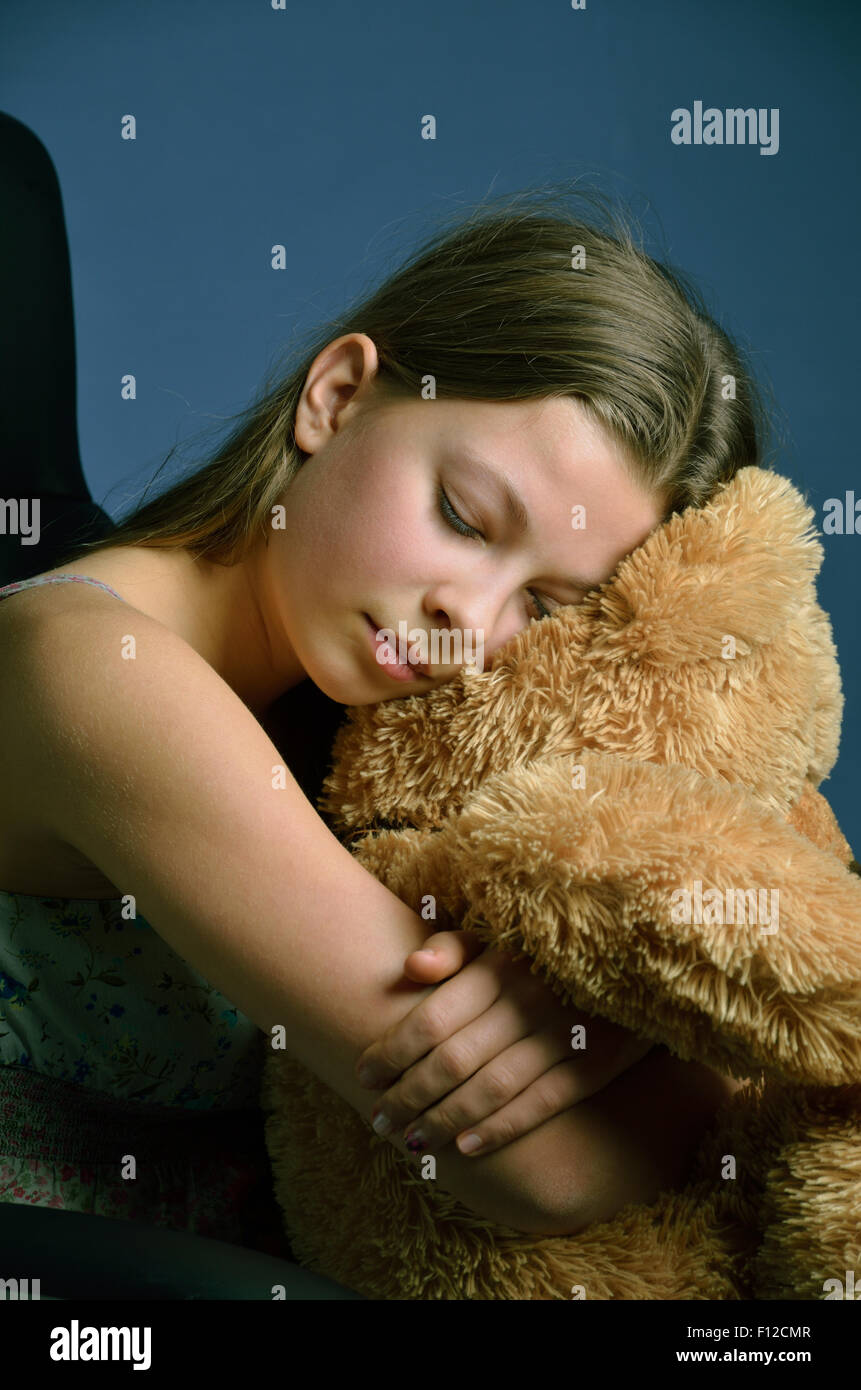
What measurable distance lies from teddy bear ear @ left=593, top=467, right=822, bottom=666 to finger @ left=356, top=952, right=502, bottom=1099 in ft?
0.87

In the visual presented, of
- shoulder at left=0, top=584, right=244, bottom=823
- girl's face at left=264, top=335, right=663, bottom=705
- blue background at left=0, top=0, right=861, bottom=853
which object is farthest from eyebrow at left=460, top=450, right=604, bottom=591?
blue background at left=0, top=0, right=861, bottom=853

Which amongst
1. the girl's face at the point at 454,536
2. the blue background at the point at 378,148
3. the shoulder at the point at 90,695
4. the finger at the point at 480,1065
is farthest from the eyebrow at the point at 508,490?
the blue background at the point at 378,148

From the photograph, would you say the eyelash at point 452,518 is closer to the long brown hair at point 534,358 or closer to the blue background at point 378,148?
the long brown hair at point 534,358

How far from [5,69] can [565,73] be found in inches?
33.1

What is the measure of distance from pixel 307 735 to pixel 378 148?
1068 millimetres

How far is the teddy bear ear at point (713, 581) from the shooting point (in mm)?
825

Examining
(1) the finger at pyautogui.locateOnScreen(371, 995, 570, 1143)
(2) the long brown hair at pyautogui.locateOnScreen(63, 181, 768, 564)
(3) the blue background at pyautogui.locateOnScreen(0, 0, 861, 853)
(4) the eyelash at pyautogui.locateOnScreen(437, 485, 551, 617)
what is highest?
(3) the blue background at pyautogui.locateOnScreen(0, 0, 861, 853)

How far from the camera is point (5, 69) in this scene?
1.79m

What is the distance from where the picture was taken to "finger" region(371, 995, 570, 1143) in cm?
67

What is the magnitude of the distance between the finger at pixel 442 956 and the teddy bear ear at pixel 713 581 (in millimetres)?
245

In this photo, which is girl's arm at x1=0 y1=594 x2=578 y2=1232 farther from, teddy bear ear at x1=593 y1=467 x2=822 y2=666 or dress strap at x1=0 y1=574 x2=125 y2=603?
teddy bear ear at x1=593 y1=467 x2=822 y2=666

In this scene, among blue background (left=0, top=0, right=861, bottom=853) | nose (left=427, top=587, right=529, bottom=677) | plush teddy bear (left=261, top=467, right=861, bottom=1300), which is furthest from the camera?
blue background (left=0, top=0, right=861, bottom=853)

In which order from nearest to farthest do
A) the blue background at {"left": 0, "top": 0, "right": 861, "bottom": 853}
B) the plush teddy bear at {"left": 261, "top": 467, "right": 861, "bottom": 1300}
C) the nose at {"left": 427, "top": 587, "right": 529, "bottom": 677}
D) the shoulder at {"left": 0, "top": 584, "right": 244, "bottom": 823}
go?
the plush teddy bear at {"left": 261, "top": 467, "right": 861, "bottom": 1300}, the shoulder at {"left": 0, "top": 584, "right": 244, "bottom": 823}, the nose at {"left": 427, "top": 587, "right": 529, "bottom": 677}, the blue background at {"left": 0, "top": 0, "right": 861, "bottom": 853}

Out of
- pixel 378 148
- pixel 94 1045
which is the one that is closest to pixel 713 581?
pixel 94 1045
